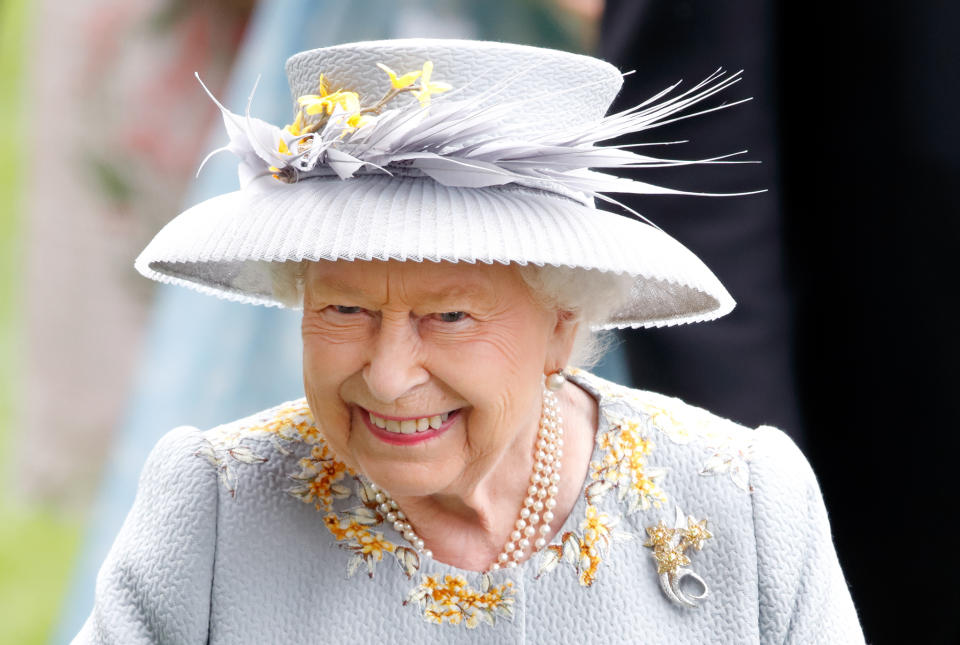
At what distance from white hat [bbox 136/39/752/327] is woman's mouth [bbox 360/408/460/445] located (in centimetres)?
28

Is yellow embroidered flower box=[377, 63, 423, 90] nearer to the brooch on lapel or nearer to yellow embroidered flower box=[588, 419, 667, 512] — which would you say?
yellow embroidered flower box=[588, 419, 667, 512]

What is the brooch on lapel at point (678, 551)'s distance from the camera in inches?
75.7

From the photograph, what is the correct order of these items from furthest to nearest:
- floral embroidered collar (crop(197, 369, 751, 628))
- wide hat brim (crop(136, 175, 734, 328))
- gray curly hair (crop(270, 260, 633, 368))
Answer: floral embroidered collar (crop(197, 369, 751, 628)) < gray curly hair (crop(270, 260, 633, 368)) < wide hat brim (crop(136, 175, 734, 328))

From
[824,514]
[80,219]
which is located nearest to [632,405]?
[824,514]

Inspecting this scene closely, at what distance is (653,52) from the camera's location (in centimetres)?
295

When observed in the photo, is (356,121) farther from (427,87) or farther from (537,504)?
(537,504)

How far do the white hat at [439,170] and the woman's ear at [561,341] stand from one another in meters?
0.22

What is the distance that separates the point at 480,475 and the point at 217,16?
96.1 inches

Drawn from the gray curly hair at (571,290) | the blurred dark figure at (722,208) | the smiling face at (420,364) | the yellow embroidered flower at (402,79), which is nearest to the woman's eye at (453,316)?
the smiling face at (420,364)

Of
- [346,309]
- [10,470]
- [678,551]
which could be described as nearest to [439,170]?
[346,309]

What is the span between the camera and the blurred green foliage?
4008 millimetres

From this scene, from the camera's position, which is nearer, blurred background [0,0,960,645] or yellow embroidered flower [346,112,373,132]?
yellow embroidered flower [346,112,373,132]

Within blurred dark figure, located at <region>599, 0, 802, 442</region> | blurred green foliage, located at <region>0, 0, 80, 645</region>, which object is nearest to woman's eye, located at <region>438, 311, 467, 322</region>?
blurred dark figure, located at <region>599, 0, 802, 442</region>

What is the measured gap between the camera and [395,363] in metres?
1.67
